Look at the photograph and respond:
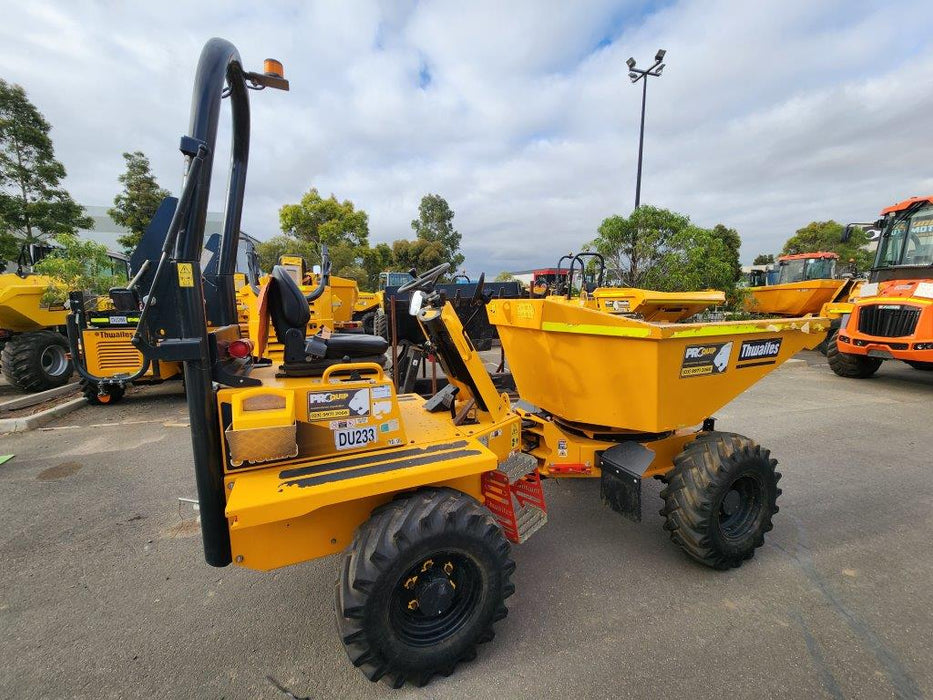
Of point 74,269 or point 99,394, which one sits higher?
point 74,269

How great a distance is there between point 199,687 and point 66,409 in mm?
6696

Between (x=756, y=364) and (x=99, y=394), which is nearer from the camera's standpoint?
(x=756, y=364)

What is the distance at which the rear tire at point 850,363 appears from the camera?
893 cm

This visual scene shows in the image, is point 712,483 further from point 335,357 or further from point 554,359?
point 335,357

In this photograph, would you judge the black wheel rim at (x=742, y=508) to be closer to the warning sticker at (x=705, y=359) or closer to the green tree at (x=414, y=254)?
the warning sticker at (x=705, y=359)

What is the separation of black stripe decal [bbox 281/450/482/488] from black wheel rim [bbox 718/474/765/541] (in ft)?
6.26

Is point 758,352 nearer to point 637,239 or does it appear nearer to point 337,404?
point 337,404

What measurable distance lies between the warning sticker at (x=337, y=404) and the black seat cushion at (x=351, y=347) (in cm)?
36

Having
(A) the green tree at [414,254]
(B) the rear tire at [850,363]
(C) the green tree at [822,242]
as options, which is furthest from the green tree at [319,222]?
(C) the green tree at [822,242]

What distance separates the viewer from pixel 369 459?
2250mm

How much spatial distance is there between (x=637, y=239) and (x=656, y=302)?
19.4 feet

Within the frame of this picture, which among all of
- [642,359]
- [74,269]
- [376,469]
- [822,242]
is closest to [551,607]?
[376,469]

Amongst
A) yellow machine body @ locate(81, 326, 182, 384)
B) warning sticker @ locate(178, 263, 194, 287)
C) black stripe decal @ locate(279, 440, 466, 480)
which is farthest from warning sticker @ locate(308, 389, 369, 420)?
yellow machine body @ locate(81, 326, 182, 384)

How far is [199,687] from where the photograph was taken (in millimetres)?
2098
